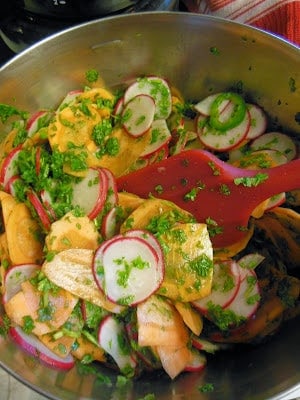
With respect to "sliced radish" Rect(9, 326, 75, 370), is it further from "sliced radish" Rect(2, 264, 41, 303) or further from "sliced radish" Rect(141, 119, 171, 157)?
"sliced radish" Rect(141, 119, 171, 157)

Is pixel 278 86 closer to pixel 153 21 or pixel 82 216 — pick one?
pixel 153 21

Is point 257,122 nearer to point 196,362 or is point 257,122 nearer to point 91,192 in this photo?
point 91,192

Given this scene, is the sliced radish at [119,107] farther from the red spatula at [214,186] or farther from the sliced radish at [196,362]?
the sliced radish at [196,362]

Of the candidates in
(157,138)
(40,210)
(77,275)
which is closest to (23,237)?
(40,210)

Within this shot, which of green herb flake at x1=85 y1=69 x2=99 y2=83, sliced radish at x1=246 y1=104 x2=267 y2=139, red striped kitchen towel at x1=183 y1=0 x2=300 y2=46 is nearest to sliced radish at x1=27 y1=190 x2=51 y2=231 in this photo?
green herb flake at x1=85 y1=69 x2=99 y2=83

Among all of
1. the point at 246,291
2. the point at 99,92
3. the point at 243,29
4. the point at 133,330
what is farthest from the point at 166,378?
the point at 243,29

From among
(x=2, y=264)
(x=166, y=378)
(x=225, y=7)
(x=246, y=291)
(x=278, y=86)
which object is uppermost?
(x=225, y=7)
